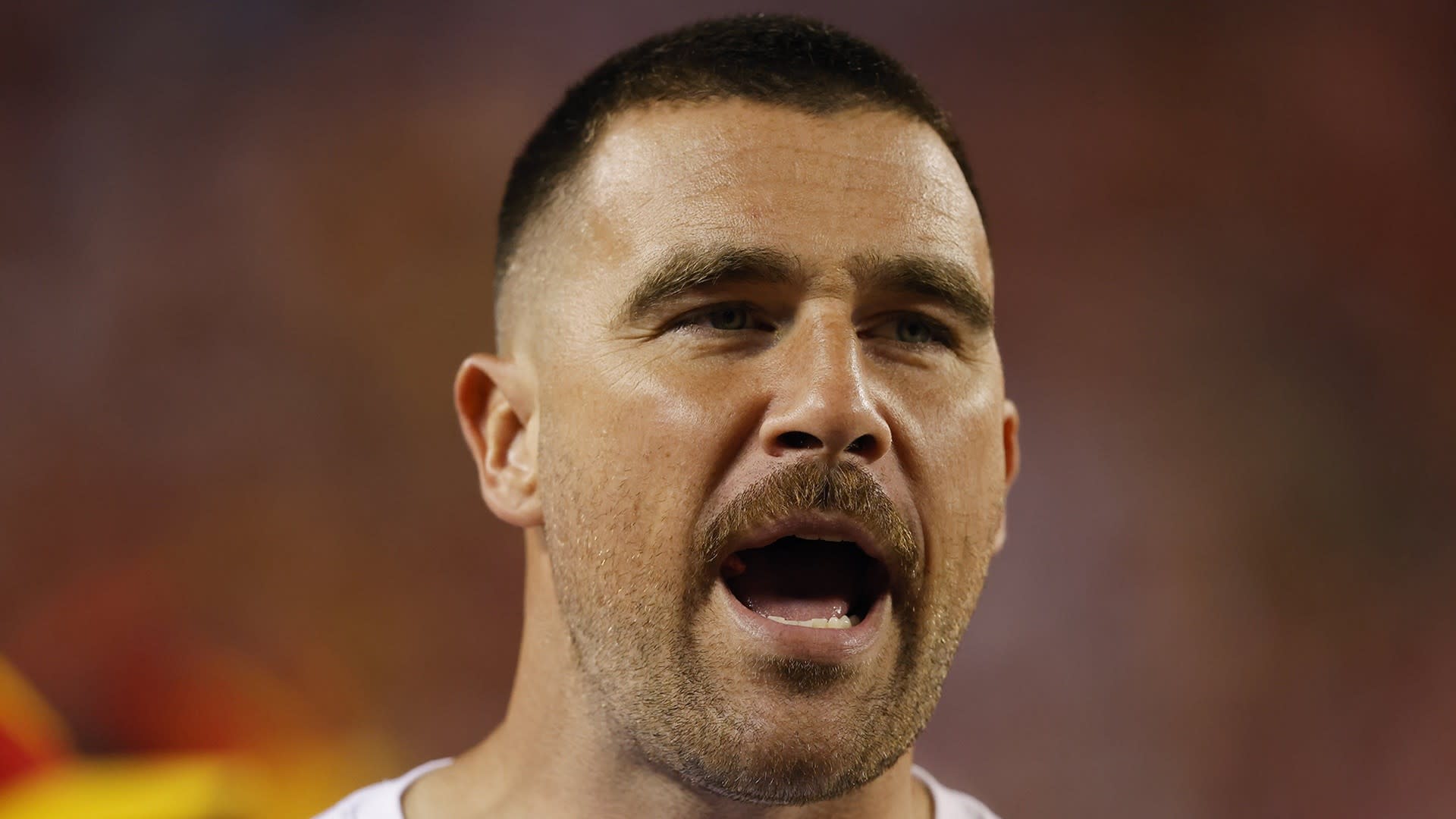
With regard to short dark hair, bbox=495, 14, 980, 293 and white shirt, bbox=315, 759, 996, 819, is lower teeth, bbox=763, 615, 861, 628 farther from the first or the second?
short dark hair, bbox=495, 14, 980, 293

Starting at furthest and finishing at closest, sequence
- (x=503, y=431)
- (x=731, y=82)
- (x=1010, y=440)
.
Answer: (x=1010, y=440) → (x=503, y=431) → (x=731, y=82)

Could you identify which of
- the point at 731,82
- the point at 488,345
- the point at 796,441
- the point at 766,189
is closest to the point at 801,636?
the point at 796,441

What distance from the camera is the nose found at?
1586 millimetres

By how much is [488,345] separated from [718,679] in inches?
50.8

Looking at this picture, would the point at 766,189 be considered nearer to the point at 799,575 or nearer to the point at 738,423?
the point at 738,423

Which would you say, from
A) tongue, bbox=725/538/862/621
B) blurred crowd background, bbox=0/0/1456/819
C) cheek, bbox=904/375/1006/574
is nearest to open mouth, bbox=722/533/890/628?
tongue, bbox=725/538/862/621

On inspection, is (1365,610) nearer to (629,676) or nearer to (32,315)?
(629,676)

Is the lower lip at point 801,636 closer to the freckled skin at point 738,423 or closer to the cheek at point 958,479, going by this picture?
the freckled skin at point 738,423

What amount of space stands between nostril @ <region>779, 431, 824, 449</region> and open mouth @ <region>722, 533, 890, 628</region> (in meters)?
0.15

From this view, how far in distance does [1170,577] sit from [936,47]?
1.24 metres

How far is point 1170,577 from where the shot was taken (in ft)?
9.08

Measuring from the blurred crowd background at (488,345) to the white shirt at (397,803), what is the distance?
0.51 metres

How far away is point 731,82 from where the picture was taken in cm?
182

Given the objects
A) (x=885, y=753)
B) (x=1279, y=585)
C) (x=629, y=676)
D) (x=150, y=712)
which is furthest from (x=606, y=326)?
(x=1279, y=585)
